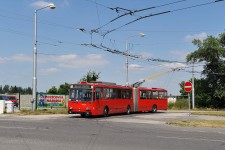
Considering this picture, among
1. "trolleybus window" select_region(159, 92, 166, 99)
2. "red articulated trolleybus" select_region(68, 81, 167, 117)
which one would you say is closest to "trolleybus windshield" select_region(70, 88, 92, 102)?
"red articulated trolleybus" select_region(68, 81, 167, 117)

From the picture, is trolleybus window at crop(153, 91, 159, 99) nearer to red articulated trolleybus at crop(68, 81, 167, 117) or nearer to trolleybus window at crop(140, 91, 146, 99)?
red articulated trolleybus at crop(68, 81, 167, 117)

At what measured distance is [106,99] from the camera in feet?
101

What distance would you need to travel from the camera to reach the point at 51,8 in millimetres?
32812

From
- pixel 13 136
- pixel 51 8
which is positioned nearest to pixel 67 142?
pixel 13 136

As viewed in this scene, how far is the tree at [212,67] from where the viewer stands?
197 feet

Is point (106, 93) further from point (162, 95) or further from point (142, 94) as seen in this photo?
point (162, 95)

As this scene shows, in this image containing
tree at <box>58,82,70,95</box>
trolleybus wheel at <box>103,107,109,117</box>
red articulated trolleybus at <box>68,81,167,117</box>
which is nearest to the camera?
red articulated trolleybus at <box>68,81,167,117</box>

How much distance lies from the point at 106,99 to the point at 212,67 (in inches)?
→ 1366

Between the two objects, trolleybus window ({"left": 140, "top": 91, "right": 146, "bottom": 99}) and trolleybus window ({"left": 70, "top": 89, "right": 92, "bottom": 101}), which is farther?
trolleybus window ({"left": 140, "top": 91, "right": 146, "bottom": 99})

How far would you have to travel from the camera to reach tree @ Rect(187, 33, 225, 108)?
6009 centimetres

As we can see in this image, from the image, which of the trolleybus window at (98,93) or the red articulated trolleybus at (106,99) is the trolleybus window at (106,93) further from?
the trolleybus window at (98,93)

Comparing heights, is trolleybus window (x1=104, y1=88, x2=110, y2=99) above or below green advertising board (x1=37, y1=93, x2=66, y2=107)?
above

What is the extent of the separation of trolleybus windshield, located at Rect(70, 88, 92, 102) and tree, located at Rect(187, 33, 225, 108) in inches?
1387

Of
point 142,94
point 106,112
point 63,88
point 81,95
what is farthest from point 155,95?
point 63,88
